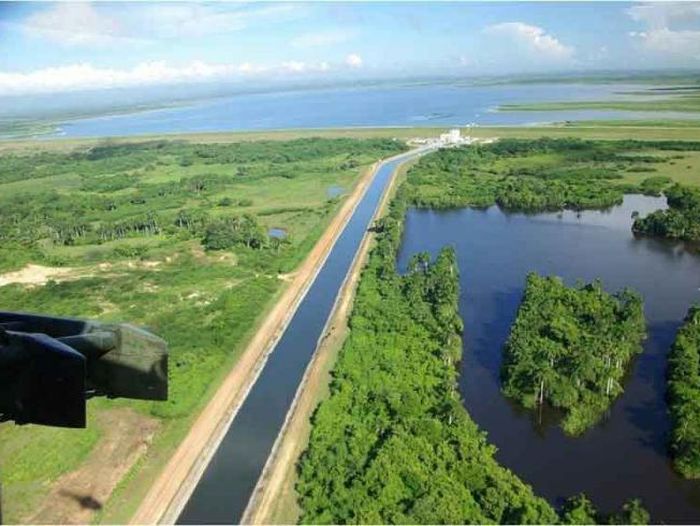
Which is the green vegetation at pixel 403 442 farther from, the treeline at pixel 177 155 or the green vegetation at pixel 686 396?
the treeline at pixel 177 155

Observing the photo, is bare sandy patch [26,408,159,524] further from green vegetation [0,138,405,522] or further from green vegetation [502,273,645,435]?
green vegetation [502,273,645,435]

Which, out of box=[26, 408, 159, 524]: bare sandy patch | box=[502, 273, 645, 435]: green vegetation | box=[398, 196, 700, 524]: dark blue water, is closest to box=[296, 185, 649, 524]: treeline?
box=[398, 196, 700, 524]: dark blue water

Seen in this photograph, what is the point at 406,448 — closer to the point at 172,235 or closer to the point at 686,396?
the point at 686,396

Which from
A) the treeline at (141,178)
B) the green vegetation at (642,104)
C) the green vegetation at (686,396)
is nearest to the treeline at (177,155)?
the treeline at (141,178)

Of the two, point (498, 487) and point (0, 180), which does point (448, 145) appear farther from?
point (498, 487)

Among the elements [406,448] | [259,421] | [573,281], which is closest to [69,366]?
[406,448]

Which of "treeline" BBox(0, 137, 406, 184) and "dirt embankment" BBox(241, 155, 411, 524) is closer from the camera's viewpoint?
"dirt embankment" BBox(241, 155, 411, 524)

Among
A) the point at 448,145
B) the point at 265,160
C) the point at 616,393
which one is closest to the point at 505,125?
the point at 448,145
